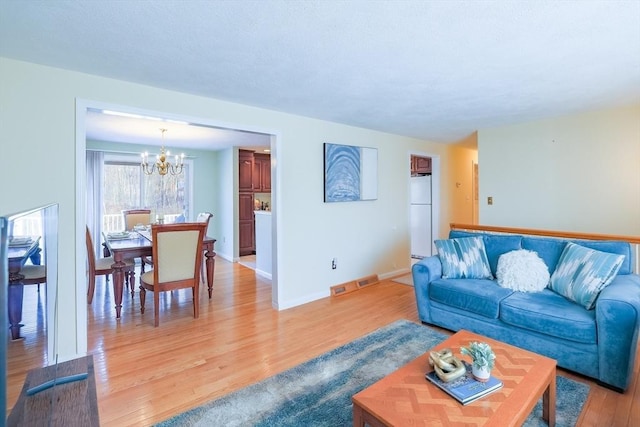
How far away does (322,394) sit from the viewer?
6.68ft

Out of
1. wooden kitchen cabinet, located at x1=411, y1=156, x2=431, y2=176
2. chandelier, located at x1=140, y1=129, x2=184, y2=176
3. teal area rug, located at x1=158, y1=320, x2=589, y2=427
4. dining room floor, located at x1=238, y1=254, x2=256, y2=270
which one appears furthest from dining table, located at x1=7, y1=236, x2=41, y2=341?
wooden kitchen cabinet, located at x1=411, y1=156, x2=431, y2=176

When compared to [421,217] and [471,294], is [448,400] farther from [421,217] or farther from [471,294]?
[421,217]

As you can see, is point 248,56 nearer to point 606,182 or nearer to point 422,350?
point 422,350

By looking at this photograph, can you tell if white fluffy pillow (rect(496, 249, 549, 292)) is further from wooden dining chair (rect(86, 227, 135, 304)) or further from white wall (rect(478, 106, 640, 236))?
wooden dining chair (rect(86, 227, 135, 304))

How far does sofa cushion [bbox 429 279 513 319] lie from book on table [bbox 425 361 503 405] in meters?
1.21

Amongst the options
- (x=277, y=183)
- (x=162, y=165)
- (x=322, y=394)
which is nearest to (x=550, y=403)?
(x=322, y=394)

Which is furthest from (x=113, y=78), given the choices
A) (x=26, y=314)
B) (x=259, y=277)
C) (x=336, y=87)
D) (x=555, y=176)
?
(x=555, y=176)

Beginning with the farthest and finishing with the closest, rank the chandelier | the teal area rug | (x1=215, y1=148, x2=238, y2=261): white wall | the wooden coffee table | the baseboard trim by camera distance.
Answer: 1. (x1=215, y1=148, x2=238, y2=261): white wall
2. the chandelier
3. the baseboard trim
4. the teal area rug
5. the wooden coffee table

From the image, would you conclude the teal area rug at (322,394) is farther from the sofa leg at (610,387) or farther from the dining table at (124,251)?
the dining table at (124,251)

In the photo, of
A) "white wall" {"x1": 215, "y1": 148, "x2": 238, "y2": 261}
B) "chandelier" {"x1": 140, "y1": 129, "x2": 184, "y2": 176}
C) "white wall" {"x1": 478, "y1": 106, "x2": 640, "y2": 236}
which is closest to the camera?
"white wall" {"x1": 478, "y1": 106, "x2": 640, "y2": 236}

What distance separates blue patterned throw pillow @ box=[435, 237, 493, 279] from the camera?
10.2 feet

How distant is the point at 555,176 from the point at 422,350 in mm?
3031

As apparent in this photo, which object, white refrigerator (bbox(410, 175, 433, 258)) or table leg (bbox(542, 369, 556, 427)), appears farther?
white refrigerator (bbox(410, 175, 433, 258))

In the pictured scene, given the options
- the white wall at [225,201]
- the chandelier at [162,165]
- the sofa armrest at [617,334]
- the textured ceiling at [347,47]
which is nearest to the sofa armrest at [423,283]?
the sofa armrest at [617,334]
